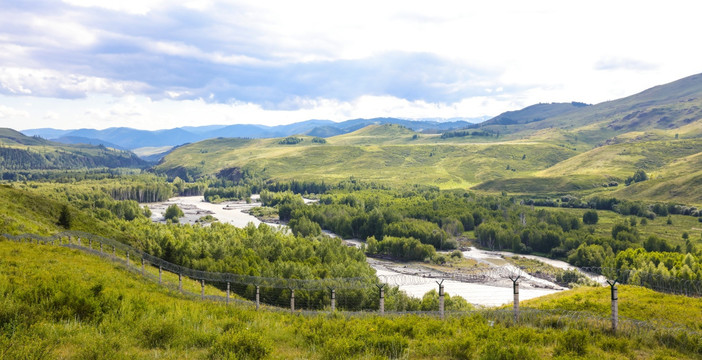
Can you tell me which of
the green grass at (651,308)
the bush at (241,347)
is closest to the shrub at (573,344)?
the green grass at (651,308)

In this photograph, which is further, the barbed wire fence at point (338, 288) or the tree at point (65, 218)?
the tree at point (65, 218)

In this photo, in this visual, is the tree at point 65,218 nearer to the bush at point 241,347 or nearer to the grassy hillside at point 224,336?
the grassy hillside at point 224,336

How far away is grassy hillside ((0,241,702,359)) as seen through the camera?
1594cm

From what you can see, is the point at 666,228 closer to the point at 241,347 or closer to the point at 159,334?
the point at 241,347

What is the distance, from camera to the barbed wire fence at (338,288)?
28656mm

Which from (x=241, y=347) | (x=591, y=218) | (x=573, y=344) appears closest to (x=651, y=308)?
(x=573, y=344)

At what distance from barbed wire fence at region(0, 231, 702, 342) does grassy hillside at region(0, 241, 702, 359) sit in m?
1.70

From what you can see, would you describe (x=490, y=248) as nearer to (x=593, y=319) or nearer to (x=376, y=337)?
(x=593, y=319)

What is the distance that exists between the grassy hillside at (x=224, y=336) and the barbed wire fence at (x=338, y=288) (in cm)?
170

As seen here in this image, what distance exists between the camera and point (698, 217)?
7530 inches

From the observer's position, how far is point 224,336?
17.7 m

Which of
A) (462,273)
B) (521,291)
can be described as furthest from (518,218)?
(521,291)

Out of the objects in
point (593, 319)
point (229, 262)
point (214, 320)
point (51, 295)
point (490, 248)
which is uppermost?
point (51, 295)

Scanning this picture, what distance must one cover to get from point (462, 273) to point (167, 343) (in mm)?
115904
